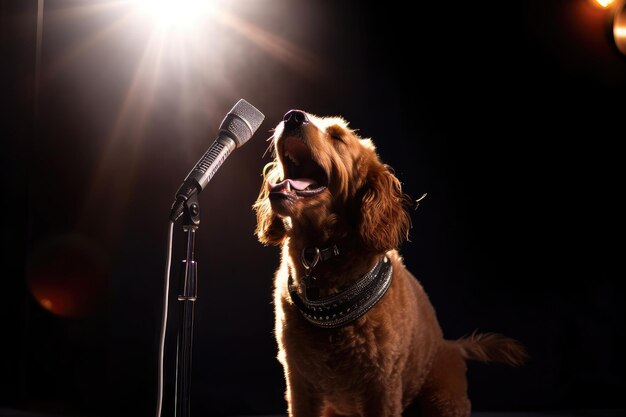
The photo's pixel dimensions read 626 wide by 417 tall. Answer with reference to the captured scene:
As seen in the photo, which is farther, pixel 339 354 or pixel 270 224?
pixel 270 224

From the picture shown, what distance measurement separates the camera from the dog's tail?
6.94ft

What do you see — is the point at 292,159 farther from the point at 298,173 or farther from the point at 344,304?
the point at 344,304

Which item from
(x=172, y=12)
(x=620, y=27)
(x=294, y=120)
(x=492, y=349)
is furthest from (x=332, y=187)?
(x=620, y=27)

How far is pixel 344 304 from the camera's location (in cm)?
157

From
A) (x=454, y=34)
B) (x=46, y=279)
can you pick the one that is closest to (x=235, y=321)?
(x=46, y=279)

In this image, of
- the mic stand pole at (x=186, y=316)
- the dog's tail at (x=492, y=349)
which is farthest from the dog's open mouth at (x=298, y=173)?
the dog's tail at (x=492, y=349)

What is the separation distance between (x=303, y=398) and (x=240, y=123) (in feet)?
2.80

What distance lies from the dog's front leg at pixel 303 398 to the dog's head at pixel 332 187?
1.46 feet

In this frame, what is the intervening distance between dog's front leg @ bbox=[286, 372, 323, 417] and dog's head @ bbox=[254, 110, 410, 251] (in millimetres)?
446

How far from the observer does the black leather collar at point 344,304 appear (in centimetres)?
157

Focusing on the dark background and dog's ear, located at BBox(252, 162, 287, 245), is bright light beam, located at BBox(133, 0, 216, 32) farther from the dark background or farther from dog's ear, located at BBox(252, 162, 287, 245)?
dog's ear, located at BBox(252, 162, 287, 245)

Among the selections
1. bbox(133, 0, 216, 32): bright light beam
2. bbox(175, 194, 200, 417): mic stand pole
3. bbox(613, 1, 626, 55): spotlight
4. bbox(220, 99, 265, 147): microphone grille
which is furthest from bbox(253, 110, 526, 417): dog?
bbox(613, 1, 626, 55): spotlight

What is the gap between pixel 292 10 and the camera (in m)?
2.74

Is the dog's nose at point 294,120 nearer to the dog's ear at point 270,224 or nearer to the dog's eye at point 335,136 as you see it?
the dog's eye at point 335,136
